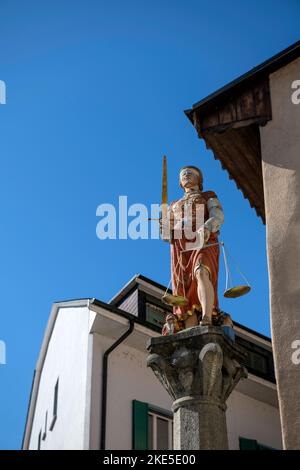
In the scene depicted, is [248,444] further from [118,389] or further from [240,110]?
[240,110]

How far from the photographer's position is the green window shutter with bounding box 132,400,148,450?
15.2 m

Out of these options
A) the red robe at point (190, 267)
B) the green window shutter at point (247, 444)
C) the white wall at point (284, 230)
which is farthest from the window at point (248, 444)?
the red robe at point (190, 267)

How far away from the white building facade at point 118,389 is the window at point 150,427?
18 mm

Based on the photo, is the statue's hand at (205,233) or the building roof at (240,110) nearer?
the statue's hand at (205,233)

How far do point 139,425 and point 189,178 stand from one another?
6.76 meters

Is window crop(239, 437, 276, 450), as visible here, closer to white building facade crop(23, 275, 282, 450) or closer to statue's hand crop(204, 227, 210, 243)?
white building facade crop(23, 275, 282, 450)

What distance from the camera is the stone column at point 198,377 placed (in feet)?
26.8

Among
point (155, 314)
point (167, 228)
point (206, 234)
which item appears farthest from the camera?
point (155, 314)

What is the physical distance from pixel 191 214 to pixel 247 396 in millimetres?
9496

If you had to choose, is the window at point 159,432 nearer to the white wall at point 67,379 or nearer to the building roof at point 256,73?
the white wall at point 67,379

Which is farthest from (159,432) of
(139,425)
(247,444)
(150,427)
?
(247,444)

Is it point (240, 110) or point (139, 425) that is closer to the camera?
point (240, 110)

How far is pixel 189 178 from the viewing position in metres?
10.2

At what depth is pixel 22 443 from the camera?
72.5 feet
